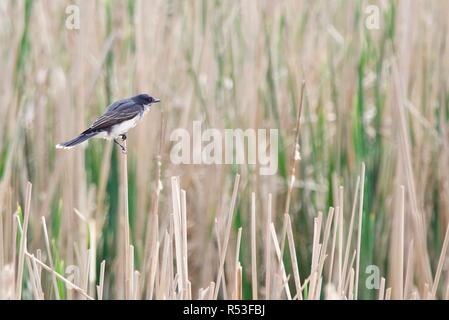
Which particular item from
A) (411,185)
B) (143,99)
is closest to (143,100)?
(143,99)

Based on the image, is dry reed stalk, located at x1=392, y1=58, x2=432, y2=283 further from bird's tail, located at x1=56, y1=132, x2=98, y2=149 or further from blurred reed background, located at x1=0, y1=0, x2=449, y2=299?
bird's tail, located at x1=56, y1=132, x2=98, y2=149

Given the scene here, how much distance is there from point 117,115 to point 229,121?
0.72 meters

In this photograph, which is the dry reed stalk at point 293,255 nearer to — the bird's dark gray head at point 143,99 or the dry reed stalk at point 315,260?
the dry reed stalk at point 315,260

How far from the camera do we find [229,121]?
93.8 inches

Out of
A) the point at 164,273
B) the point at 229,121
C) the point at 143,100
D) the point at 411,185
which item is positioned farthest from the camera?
the point at 229,121

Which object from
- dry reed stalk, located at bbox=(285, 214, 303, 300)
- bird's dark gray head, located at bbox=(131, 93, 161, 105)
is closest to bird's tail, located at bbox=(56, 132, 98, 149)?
bird's dark gray head, located at bbox=(131, 93, 161, 105)

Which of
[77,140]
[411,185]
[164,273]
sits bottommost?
[164,273]

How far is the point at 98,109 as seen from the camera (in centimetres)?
236

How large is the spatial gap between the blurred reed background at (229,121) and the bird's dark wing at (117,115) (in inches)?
20.6

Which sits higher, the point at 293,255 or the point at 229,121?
the point at 229,121

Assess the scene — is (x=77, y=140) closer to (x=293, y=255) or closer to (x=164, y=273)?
(x=164, y=273)
